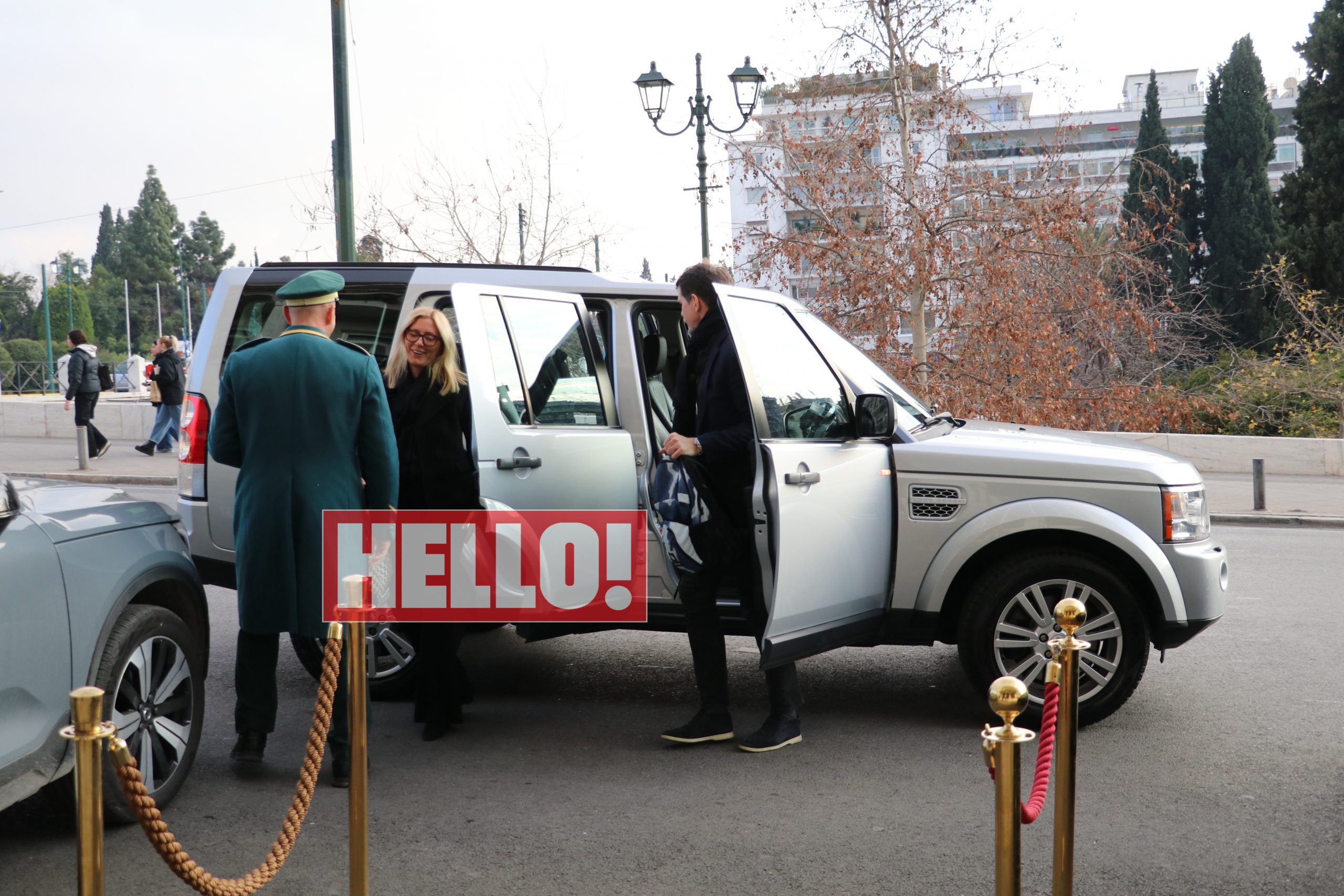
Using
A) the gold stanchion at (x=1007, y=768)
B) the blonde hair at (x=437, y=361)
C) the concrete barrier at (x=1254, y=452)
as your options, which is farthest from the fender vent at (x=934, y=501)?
the concrete barrier at (x=1254, y=452)

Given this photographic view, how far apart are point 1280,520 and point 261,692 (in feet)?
36.7

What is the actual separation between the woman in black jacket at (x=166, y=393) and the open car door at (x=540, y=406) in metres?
13.8

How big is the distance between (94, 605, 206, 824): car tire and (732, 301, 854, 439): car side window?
2.41m

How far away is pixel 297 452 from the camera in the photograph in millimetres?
4523

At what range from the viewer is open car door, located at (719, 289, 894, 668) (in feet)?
15.5

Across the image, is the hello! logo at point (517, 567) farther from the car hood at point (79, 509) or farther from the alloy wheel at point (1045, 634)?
the alloy wheel at point (1045, 634)

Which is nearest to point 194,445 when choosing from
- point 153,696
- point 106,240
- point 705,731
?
point 153,696

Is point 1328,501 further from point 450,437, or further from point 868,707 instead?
point 450,437

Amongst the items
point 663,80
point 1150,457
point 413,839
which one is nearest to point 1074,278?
point 663,80

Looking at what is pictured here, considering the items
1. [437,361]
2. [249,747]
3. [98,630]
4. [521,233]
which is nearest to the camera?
[98,630]

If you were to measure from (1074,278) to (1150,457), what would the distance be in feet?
35.6

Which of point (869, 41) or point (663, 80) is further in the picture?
point (663, 80)

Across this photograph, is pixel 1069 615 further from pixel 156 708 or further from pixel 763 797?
pixel 156 708

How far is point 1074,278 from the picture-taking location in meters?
15.5
